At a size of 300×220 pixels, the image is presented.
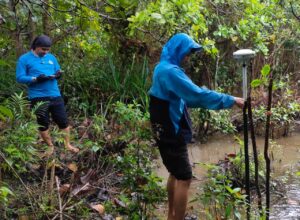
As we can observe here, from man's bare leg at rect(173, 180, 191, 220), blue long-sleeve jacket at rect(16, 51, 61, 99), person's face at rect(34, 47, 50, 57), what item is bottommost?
man's bare leg at rect(173, 180, 191, 220)

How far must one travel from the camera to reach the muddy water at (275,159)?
5148 mm

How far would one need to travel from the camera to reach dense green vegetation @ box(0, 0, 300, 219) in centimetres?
420

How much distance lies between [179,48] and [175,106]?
0.50 metres

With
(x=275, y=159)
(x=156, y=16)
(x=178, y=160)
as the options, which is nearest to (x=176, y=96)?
(x=178, y=160)

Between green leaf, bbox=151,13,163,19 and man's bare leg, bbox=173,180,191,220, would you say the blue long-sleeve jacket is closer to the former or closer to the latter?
green leaf, bbox=151,13,163,19

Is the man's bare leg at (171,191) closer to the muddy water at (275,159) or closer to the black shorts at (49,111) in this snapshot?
the muddy water at (275,159)

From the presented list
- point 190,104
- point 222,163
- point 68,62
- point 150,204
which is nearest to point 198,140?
point 222,163

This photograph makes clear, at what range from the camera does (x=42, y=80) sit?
590cm

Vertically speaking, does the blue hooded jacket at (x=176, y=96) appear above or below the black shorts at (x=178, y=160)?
above

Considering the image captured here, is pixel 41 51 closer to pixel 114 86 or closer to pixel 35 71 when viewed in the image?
pixel 35 71

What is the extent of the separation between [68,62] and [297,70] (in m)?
5.56

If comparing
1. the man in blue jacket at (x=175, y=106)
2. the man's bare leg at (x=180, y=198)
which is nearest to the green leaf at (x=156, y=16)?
the man in blue jacket at (x=175, y=106)

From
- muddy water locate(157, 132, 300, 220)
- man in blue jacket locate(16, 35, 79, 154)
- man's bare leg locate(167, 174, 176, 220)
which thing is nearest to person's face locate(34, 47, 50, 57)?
man in blue jacket locate(16, 35, 79, 154)

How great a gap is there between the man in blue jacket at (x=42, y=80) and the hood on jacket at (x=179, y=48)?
2336 millimetres
